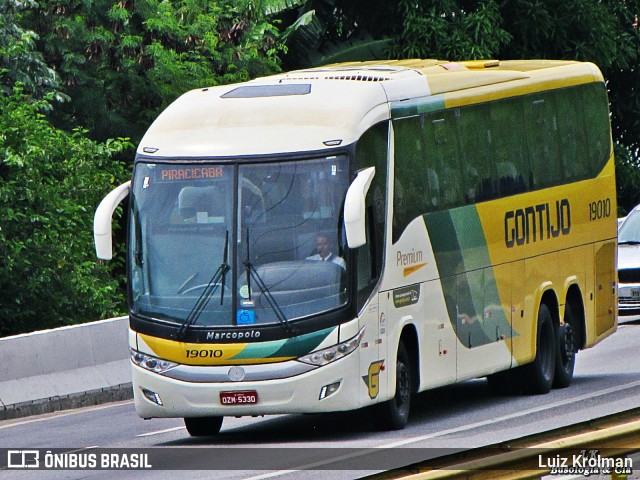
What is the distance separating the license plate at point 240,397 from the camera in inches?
537

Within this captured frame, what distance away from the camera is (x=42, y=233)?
23234 mm

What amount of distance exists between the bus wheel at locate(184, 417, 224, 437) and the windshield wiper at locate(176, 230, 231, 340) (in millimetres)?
1566

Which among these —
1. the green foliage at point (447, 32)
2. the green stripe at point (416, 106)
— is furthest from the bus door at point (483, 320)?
the green foliage at point (447, 32)

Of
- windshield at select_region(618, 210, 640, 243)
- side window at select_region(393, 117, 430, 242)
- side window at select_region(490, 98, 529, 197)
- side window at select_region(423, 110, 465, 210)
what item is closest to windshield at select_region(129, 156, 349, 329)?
side window at select_region(393, 117, 430, 242)

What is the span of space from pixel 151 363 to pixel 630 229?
1561cm

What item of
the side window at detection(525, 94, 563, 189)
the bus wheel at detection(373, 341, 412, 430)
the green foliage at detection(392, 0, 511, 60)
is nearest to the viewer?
the bus wheel at detection(373, 341, 412, 430)

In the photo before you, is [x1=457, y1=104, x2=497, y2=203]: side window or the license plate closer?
the license plate

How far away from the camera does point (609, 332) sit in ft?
65.7

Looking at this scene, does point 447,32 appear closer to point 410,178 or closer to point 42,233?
point 42,233

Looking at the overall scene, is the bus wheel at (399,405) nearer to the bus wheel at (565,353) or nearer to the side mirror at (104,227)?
the side mirror at (104,227)

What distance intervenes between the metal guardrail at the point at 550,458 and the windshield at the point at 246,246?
18.5 ft

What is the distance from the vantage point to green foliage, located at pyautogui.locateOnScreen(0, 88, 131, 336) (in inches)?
890

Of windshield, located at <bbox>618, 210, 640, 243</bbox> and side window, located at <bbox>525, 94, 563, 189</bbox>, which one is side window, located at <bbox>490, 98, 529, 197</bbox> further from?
windshield, located at <bbox>618, 210, 640, 243</bbox>

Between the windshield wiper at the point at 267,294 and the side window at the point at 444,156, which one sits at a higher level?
the side window at the point at 444,156
